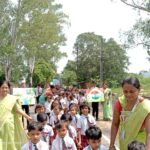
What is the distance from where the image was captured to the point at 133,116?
4.24 metres

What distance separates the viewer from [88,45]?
70.4 metres

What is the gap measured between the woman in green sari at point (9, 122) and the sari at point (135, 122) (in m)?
2.30

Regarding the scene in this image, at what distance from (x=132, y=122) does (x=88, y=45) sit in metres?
66.4

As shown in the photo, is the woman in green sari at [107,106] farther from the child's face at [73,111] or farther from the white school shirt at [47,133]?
the white school shirt at [47,133]

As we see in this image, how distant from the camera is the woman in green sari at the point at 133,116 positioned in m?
4.18

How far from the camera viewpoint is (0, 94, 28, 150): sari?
6195 mm

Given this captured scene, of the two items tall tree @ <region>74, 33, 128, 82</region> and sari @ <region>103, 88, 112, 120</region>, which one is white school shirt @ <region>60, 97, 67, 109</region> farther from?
tall tree @ <region>74, 33, 128, 82</region>

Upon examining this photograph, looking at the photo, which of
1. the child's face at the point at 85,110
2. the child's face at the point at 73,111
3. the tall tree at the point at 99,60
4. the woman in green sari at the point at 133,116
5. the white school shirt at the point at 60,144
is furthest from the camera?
the tall tree at the point at 99,60

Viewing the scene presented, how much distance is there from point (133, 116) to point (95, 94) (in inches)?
459

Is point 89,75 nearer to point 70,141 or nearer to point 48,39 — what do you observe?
point 48,39

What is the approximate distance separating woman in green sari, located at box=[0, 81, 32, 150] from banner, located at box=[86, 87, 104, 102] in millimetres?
9297

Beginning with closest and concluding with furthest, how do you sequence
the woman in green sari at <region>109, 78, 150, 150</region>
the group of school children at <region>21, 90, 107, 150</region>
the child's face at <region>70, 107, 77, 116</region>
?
the woman in green sari at <region>109, 78, 150, 150</region>
the group of school children at <region>21, 90, 107, 150</region>
the child's face at <region>70, 107, 77, 116</region>

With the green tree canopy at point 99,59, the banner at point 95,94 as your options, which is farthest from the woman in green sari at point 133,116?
the green tree canopy at point 99,59

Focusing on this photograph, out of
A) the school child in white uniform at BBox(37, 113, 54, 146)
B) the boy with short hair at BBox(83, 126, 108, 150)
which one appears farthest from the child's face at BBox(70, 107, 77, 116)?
the boy with short hair at BBox(83, 126, 108, 150)
